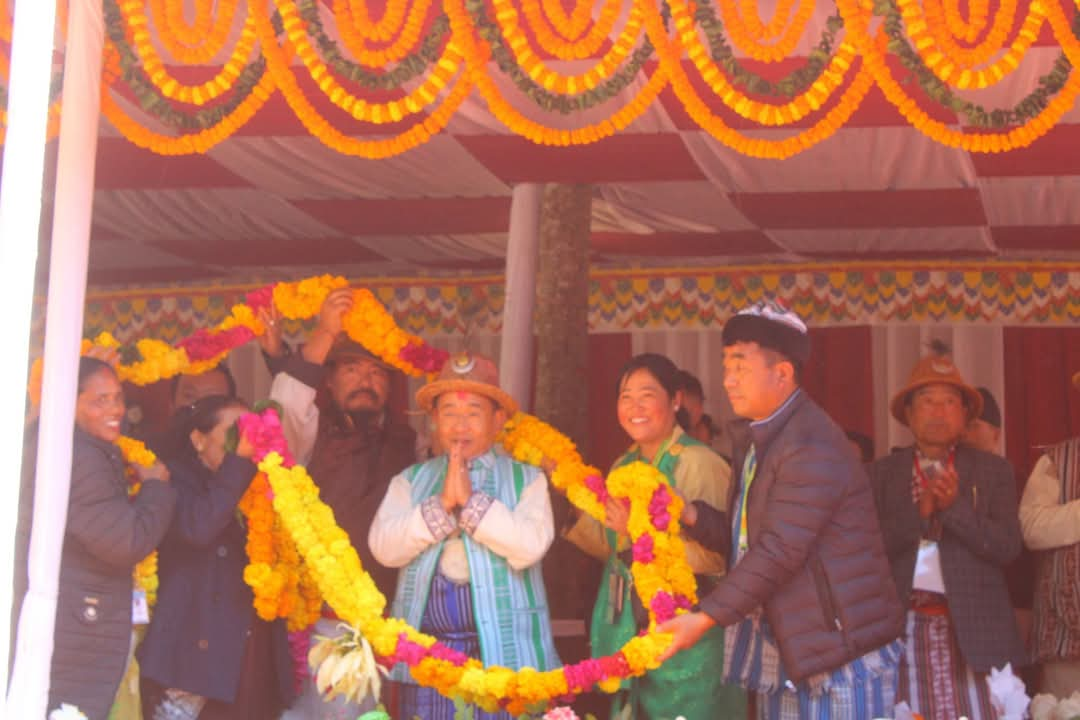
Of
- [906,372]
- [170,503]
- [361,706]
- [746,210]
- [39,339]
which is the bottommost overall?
[361,706]

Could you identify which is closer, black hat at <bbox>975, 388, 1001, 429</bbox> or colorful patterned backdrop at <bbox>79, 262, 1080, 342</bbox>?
black hat at <bbox>975, 388, 1001, 429</bbox>

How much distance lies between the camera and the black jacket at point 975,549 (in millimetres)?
4758

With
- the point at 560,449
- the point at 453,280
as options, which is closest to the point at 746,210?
the point at 453,280

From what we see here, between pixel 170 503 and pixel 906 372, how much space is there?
5505mm

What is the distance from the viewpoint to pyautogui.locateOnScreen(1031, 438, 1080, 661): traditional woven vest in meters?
4.98

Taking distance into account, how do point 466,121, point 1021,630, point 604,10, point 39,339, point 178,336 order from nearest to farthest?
point 604,10 < point 39,339 < point 1021,630 < point 466,121 < point 178,336

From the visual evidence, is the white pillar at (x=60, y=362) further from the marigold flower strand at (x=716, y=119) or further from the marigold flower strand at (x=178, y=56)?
the marigold flower strand at (x=716, y=119)

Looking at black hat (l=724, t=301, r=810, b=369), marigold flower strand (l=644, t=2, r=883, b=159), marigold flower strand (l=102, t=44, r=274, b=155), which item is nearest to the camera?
black hat (l=724, t=301, r=810, b=369)

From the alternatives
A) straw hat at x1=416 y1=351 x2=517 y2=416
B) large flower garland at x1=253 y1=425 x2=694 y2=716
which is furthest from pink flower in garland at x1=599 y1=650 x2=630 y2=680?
straw hat at x1=416 y1=351 x2=517 y2=416

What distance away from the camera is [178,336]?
30.9 ft

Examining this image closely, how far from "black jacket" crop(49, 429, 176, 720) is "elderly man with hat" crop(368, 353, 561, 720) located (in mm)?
709

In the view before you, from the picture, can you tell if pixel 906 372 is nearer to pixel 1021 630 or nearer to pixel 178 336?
pixel 1021 630

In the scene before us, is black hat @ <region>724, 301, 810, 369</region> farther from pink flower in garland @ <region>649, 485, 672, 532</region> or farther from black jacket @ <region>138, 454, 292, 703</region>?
black jacket @ <region>138, 454, 292, 703</region>

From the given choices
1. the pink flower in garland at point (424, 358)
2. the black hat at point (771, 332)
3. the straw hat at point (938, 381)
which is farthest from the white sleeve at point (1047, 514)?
the pink flower in garland at point (424, 358)
